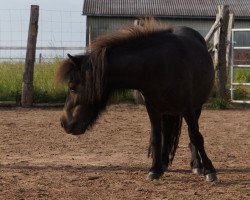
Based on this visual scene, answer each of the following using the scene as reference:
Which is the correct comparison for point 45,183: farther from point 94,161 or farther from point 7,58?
point 7,58

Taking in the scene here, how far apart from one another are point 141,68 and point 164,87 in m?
0.28

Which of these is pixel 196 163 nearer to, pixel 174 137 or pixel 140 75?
pixel 174 137

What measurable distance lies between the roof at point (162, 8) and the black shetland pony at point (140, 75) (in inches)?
991

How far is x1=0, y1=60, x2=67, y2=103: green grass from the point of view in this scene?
11547 millimetres

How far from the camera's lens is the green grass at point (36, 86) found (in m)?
11.5

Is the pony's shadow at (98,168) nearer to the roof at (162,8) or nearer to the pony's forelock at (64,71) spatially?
the pony's forelock at (64,71)

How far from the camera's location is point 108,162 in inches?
238

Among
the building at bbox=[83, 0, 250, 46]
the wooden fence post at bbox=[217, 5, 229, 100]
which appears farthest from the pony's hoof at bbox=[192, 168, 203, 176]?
the building at bbox=[83, 0, 250, 46]

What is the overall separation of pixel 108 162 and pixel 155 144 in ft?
2.80

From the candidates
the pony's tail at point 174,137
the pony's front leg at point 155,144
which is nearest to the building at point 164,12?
the pony's tail at point 174,137

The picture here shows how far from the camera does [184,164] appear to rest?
6.03 meters

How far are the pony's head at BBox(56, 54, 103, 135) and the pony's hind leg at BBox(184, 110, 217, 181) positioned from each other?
89 centimetres

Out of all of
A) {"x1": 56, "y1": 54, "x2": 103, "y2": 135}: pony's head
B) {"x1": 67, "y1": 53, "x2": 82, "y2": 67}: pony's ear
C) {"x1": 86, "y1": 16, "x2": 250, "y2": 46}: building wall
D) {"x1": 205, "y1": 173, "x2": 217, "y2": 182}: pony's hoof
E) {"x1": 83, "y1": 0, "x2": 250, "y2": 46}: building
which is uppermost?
{"x1": 83, "y1": 0, "x2": 250, "y2": 46}: building

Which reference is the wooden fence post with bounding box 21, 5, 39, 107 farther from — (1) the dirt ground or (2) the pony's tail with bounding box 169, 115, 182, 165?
(2) the pony's tail with bounding box 169, 115, 182, 165
